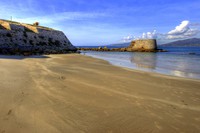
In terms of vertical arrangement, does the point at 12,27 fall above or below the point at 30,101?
above

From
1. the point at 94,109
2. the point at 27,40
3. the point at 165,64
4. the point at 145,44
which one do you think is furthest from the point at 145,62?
the point at 145,44

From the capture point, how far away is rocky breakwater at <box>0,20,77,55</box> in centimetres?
2870

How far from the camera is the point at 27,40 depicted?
34125mm

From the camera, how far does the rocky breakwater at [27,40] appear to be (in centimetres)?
2870

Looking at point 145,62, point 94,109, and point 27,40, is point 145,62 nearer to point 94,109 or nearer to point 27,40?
point 94,109

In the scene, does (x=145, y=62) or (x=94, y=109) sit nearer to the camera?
(x=94, y=109)

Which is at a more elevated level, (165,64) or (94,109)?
(94,109)

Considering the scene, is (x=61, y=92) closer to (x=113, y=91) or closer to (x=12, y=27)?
(x=113, y=91)

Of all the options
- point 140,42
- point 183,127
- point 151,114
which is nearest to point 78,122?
point 151,114

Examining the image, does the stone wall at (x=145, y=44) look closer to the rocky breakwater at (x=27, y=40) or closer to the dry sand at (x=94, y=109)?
the rocky breakwater at (x=27, y=40)

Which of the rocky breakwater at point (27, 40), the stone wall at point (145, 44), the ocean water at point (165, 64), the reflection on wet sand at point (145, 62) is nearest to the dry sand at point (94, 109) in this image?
the ocean water at point (165, 64)

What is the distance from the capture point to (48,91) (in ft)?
20.3

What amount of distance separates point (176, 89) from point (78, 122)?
16.4 feet

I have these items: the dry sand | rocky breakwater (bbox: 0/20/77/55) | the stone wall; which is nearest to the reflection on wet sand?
the dry sand
